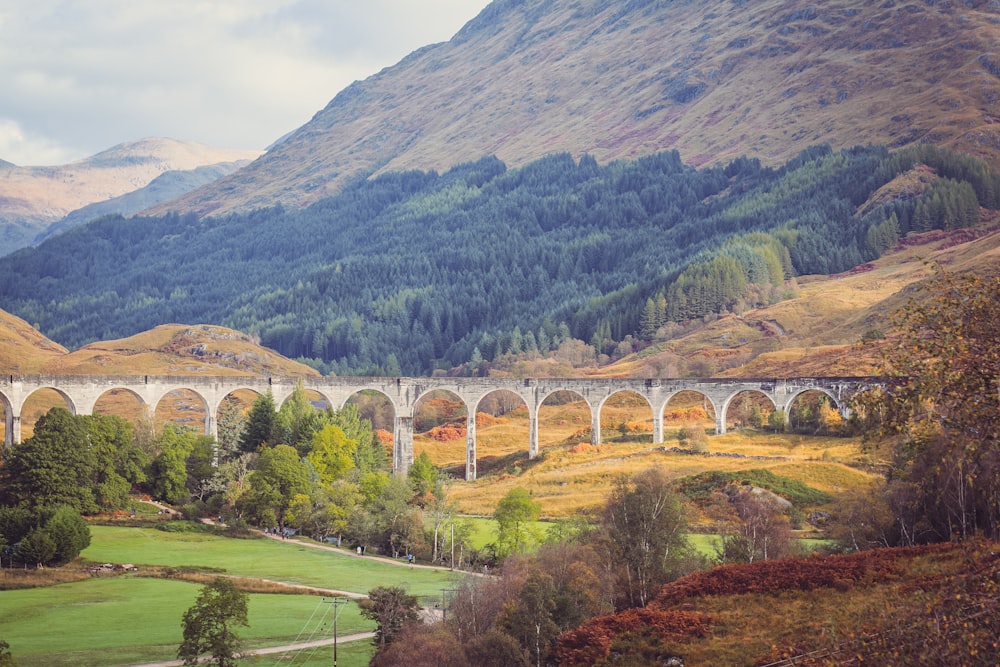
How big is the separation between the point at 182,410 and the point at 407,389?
208 feet

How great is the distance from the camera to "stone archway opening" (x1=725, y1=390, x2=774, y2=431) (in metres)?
102

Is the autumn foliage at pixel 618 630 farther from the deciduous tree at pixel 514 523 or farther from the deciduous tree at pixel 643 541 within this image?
the deciduous tree at pixel 514 523

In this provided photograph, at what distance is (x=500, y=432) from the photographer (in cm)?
12300

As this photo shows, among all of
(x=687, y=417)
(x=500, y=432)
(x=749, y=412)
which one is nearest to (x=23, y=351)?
(x=500, y=432)

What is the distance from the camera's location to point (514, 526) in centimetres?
5950

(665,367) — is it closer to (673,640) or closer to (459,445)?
(459,445)

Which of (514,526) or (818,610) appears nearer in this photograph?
(818,610)

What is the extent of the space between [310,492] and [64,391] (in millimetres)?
31168

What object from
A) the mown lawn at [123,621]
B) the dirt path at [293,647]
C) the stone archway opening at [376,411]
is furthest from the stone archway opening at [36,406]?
the dirt path at [293,647]

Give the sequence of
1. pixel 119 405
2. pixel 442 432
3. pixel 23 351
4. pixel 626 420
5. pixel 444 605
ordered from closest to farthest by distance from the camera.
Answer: pixel 444 605, pixel 626 420, pixel 442 432, pixel 119 405, pixel 23 351

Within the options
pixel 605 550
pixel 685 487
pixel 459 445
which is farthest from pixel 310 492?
pixel 459 445

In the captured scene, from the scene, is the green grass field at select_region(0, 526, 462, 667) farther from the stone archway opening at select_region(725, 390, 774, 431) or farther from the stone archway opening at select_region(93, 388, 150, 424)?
the stone archway opening at select_region(93, 388, 150, 424)

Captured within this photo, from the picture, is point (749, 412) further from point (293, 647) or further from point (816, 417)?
point (293, 647)

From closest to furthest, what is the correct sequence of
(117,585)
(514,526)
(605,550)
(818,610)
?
1. (818,610)
2. (605,550)
3. (117,585)
4. (514,526)
